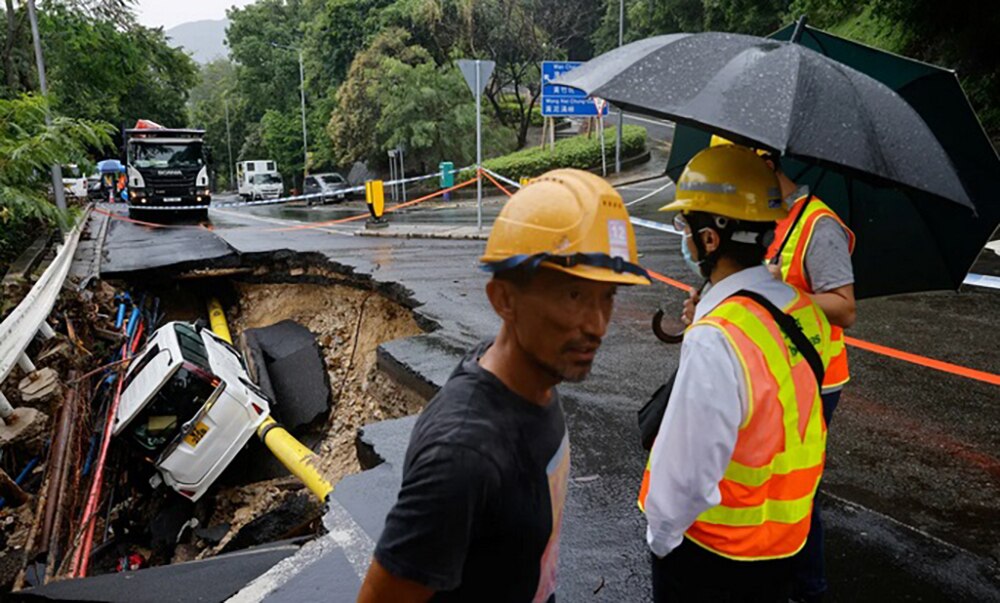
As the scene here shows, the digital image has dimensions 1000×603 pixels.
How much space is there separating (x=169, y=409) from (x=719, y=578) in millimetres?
6694

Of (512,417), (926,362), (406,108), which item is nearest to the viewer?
(512,417)

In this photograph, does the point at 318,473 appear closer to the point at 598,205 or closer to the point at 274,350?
the point at 274,350

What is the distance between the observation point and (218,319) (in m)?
10.9

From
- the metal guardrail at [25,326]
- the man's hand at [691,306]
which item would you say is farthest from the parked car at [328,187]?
the man's hand at [691,306]

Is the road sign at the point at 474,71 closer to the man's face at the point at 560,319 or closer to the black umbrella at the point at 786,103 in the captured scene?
the black umbrella at the point at 786,103

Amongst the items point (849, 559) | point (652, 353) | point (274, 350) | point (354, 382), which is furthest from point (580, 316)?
point (274, 350)

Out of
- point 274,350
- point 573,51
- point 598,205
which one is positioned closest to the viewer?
point 598,205

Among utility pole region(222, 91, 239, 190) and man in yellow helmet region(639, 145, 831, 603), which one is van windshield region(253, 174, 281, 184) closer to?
utility pole region(222, 91, 239, 190)

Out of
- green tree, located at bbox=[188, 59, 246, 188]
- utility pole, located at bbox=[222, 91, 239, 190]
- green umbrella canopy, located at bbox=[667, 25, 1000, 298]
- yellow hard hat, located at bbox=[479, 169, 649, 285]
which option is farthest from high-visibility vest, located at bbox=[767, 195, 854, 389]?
utility pole, located at bbox=[222, 91, 239, 190]

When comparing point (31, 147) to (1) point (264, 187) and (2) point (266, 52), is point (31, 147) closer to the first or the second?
(1) point (264, 187)

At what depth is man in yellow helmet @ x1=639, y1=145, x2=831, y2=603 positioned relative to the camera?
5.49 ft

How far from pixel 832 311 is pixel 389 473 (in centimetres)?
249

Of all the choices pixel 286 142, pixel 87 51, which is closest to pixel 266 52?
pixel 286 142

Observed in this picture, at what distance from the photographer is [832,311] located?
7.99 feet
